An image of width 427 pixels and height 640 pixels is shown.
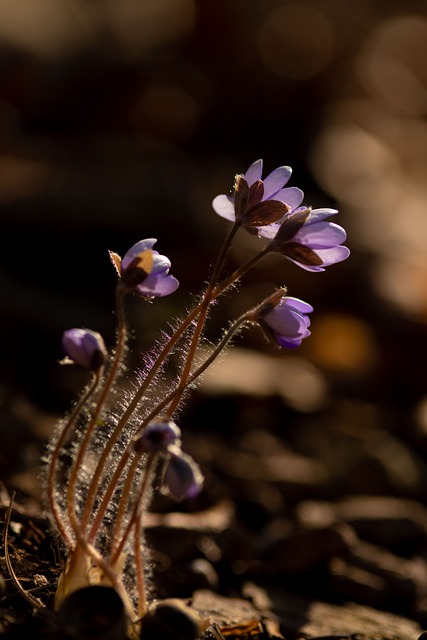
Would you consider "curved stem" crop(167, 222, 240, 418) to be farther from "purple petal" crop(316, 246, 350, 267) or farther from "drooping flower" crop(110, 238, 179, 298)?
"purple petal" crop(316, 246, 350, 267)

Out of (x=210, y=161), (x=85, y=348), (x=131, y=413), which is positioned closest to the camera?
(x=85, y=348)

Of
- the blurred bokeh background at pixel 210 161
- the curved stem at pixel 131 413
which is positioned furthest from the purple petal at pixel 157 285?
the blurred bokeh background at pixel 210 161

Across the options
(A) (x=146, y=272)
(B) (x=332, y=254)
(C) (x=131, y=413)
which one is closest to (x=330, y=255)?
(B) (x=332, y=254)

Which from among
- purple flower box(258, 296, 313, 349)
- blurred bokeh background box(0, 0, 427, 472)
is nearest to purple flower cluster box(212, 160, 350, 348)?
purple flower box(258, 296, 313, 349)

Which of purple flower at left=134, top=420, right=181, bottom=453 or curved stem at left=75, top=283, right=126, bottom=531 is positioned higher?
purple flower at left=134, top=420, right=181, bottom=453

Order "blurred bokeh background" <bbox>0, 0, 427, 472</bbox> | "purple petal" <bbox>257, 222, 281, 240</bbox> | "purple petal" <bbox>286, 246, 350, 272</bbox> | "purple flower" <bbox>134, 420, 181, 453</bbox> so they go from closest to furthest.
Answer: "purple flower" <bbox>134, 420, 181, 453</bbox>, "purple petal" <bbox>286, 246, 350, 272</bbox>, "purple petal" <bbox>257, 222, 281, 240</bbox>, "blurred bokeh background" <bbox>0, 0, 427, 472</bbox>

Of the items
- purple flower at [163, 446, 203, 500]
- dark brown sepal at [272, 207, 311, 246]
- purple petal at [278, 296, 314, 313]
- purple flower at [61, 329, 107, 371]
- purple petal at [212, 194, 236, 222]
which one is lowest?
purple flower at [163, 446, 203, 500]

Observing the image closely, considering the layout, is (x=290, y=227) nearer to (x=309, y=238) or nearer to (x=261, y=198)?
(x=309, y=238)
